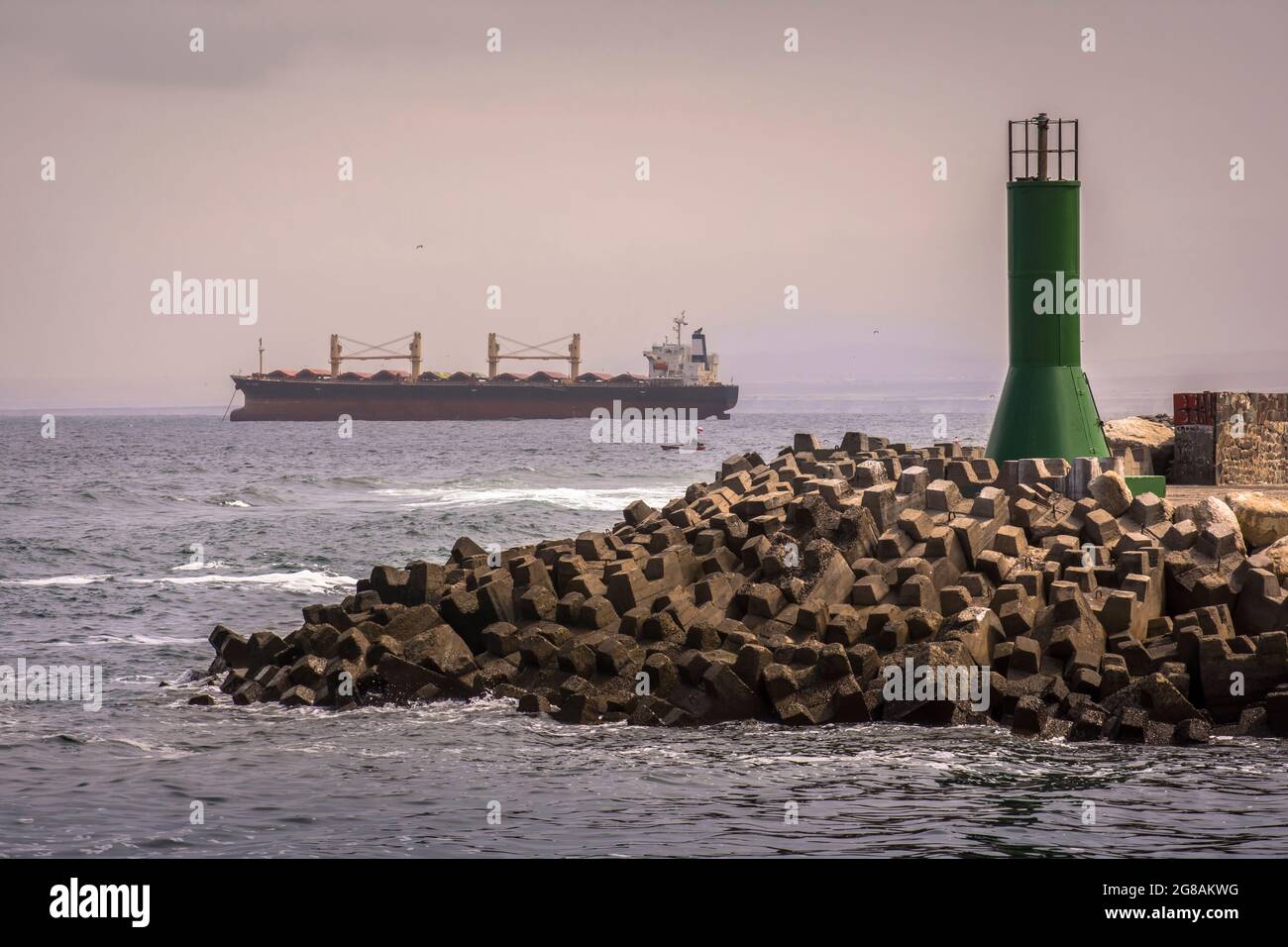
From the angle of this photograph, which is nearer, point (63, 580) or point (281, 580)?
point (281, 580)

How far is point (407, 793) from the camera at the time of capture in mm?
10305

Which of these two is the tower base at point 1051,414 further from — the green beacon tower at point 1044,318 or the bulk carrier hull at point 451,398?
the bulk carrier hull at point 451,398

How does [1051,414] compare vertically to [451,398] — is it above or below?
below

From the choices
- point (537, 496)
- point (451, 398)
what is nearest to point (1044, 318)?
point (537, 496)

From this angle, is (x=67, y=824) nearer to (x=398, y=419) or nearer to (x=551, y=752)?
(x=551, y=752)

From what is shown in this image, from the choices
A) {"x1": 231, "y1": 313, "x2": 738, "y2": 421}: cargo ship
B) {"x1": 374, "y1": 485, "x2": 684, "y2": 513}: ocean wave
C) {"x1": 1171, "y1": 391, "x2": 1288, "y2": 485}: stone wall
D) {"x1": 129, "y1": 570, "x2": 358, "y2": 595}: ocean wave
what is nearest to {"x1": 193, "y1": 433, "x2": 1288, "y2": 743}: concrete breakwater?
{"x1": 1171, "y1": 391, "x2": 1288, "y2": 485}: stone wall

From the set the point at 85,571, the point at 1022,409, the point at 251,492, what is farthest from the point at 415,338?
the point at 1022,409

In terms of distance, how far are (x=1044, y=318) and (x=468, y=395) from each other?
361 feet

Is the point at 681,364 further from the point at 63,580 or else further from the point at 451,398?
the point at 63,580

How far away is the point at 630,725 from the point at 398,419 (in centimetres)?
11401

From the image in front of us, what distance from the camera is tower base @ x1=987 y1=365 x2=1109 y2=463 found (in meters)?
16.8

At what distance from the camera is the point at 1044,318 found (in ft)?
54.5

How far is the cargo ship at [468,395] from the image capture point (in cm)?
12300

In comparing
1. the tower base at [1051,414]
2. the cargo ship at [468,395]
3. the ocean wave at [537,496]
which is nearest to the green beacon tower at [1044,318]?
the tower base at [1051,414]
